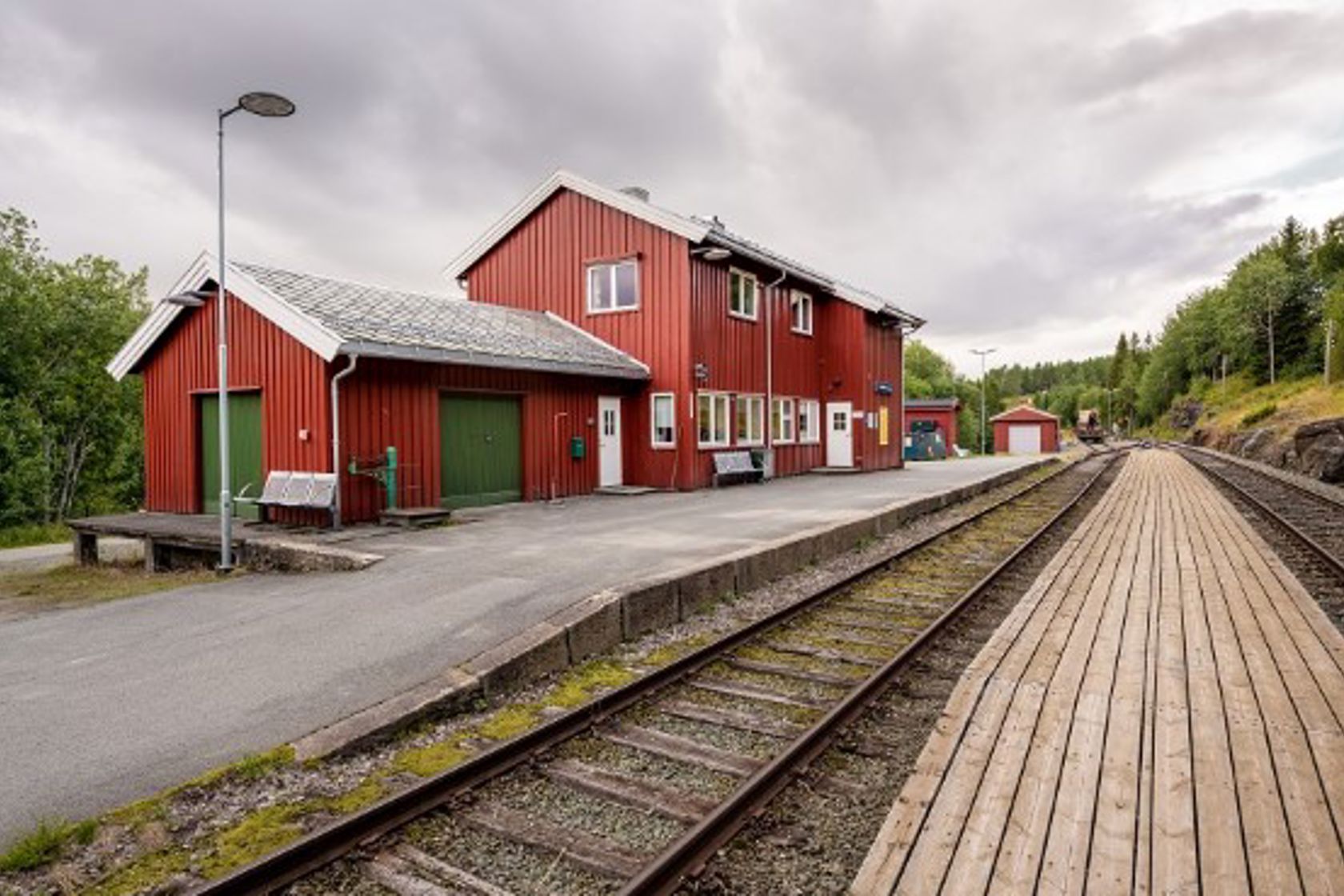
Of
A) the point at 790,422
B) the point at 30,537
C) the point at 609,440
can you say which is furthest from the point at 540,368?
the point at 30,537

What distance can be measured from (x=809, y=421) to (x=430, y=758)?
21751 mm

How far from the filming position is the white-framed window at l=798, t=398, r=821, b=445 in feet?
80.2

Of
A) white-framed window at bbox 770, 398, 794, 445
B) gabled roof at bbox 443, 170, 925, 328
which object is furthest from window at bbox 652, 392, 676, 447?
white-framed window at bbox 770, 398, 794, 445

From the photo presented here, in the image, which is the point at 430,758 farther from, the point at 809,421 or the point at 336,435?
the point at 809,421

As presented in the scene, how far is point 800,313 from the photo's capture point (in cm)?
2450

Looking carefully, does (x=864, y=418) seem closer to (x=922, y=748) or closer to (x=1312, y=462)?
(x=1312, y=462)

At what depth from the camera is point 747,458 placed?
20.7m

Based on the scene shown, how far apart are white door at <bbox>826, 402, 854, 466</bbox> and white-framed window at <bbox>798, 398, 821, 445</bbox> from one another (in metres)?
0.42

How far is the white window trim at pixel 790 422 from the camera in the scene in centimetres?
2255

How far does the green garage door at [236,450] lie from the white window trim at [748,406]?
38.3 ft

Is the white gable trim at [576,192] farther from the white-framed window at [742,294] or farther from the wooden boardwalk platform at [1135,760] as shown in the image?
the wooden boardwalk platform at [1135,760]

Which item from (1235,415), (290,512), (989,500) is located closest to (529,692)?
(290,512)

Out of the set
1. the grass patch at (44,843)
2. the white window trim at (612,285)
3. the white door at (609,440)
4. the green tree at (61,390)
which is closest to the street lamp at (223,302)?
the grass patch at (44,843)

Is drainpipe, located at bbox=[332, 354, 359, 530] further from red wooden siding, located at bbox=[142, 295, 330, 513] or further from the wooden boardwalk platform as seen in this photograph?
the wooden boardwalk platform
